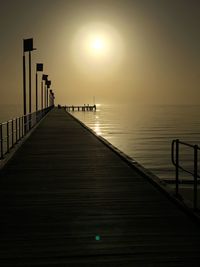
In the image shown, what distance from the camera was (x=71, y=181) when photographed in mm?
9750

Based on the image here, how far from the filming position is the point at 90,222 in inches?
249

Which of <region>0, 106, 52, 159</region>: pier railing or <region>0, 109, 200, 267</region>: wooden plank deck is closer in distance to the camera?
<region>0, 109, 200, 267</region>: wooden plank deck

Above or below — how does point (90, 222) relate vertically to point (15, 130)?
below

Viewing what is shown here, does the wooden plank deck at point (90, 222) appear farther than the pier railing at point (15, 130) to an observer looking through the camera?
No

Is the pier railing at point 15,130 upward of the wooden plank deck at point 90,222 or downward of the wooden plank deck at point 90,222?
upward

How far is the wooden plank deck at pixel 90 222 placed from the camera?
495cm

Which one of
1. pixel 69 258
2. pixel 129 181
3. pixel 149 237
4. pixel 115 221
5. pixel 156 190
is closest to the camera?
pixel 69 258

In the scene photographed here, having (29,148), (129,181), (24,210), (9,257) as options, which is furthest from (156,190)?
(29,148)

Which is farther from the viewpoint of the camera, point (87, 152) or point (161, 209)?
point (87, 152)

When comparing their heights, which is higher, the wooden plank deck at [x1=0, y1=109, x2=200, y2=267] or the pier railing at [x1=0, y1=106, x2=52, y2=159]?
the pier railing at [x1=0, y1=106, x2=52, y2=159]

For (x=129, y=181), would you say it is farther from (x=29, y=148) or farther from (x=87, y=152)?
(x=29, y=148)

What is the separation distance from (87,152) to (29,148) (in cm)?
254

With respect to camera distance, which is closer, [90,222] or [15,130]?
[90,222]

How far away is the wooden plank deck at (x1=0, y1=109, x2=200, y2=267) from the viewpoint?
16.2 feet
